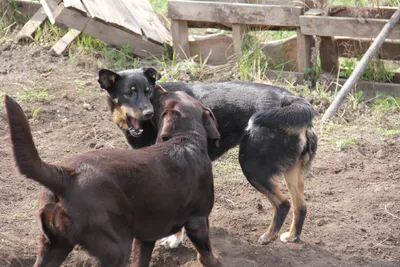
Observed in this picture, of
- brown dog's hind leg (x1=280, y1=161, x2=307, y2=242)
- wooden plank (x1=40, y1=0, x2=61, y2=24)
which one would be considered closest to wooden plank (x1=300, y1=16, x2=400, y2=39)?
brown dog's hind leg (x1=280, y1=161, x2=307, y2=242)

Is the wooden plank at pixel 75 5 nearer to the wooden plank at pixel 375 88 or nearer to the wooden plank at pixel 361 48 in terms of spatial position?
the wooden plank at pixel 361 48

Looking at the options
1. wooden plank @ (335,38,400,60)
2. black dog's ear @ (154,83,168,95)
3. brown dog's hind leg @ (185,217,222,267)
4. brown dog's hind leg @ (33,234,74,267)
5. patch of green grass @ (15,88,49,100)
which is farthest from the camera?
wooden plank @ (335,38,400,60)

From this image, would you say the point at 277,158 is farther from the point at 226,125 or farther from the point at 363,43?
the point at 363,43

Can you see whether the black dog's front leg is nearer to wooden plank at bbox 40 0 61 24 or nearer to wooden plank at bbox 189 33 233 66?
wooden plank at bbox 189 33 233 66

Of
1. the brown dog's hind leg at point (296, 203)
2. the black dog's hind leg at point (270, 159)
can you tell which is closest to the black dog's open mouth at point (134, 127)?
the black dog's hind leg at point (270, 159)

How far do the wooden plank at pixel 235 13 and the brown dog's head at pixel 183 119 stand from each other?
4.13 metres

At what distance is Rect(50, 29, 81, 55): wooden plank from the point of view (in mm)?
10422

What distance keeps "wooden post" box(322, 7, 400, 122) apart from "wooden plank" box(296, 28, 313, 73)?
34.1 inches

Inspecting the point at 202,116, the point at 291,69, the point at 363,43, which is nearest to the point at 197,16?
the point at 291,69

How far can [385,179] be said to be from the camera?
7.13 m

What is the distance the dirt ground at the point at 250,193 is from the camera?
19.0 ft

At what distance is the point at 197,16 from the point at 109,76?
3980 mm

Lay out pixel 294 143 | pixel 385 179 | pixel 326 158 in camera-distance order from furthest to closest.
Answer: pixel 326 158
pixel 385 179
pixel 294 143

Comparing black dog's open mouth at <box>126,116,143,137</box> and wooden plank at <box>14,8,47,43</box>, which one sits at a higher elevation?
black dog's open mouth at <box>126,116,143,137</box>
